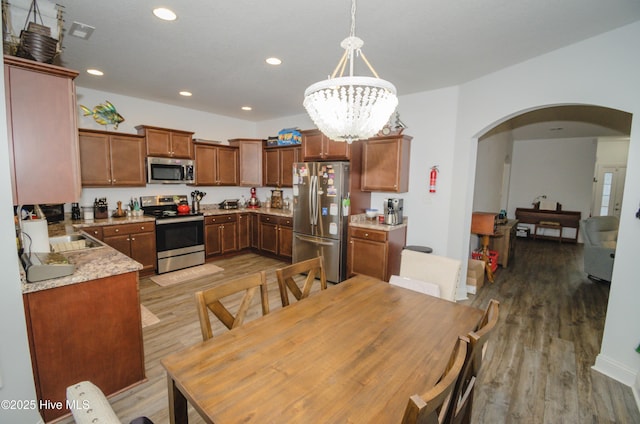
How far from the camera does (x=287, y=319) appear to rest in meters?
1.67

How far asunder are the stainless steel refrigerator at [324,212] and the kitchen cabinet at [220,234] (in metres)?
1.48

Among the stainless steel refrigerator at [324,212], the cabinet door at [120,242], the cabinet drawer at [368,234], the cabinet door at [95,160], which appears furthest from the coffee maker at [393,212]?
the cabinet door at [95,160]

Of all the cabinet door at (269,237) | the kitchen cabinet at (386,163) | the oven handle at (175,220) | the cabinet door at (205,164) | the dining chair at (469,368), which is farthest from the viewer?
the cabinet door at (269,237)

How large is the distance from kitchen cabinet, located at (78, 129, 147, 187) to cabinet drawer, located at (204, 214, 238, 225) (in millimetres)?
1118

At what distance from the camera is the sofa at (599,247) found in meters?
4.24

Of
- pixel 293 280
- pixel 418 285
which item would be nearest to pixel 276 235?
pixel 293 280

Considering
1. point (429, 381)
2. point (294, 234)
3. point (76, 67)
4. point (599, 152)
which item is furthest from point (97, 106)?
point (599, 152)

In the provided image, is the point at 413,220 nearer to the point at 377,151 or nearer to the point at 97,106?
the point at 377,151

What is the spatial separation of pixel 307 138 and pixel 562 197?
7425 mm

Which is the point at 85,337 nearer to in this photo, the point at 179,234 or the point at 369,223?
the point at 179,234

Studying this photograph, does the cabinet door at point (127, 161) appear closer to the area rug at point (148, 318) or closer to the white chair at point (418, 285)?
the area rug at point (148, 318)

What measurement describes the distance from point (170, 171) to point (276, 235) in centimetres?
207

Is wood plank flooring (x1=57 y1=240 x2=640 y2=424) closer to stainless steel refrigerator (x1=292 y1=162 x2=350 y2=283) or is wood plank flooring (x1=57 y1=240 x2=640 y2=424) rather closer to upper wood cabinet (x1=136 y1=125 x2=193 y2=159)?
stainless steel refrigerator (x1=292 y1=162 x2=350 y2=283)

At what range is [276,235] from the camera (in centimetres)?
522
